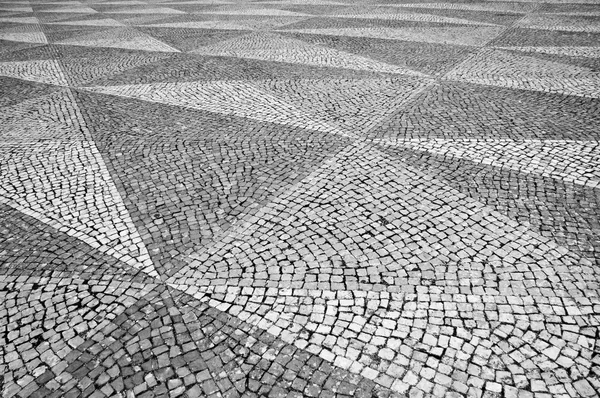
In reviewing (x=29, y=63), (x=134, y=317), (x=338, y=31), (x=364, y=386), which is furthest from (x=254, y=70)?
(x=364, y=386)

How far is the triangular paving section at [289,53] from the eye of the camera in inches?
393

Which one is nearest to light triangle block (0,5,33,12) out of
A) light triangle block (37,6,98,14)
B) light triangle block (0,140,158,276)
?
light triangle block (37,6,98,14)

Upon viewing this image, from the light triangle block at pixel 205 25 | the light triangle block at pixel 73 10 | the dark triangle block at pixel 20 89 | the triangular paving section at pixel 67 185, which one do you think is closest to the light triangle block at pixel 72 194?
the triangular paving section at pixel 67 185

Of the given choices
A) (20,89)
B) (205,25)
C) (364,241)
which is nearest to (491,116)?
(364,241)

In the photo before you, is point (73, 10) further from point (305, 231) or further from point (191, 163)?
point (305, 231)

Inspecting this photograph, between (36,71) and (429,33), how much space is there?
9418 millimetres

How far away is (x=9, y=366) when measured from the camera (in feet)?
11.2

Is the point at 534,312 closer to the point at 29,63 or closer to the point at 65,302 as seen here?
the point at 65,302

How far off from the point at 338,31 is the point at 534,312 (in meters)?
10.9

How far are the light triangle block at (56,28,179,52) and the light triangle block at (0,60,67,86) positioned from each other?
1.93m

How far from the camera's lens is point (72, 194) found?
18.0 feet

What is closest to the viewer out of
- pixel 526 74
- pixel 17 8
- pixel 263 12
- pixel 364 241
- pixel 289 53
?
pixel 364 241

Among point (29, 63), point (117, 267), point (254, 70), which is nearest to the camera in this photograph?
point (117, 267)

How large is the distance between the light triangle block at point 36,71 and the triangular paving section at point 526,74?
7900 mm
